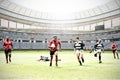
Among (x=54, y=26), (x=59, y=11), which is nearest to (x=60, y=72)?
(x=54, y=26)

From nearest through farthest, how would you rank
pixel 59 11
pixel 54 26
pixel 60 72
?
pixel 60 72, pixel 54 26, pixel 59 11

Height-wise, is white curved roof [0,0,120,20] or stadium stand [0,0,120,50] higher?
white curved roof [0,0,120,20]

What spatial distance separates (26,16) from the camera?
63.5 meters

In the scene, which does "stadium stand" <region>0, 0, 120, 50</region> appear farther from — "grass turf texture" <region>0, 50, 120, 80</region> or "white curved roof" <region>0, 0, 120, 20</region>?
"grass turf texture" <region>0, 50, 120, 80</region>

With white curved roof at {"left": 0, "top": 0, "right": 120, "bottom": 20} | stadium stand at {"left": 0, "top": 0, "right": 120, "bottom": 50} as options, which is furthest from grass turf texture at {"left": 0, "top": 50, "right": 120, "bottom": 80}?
white curved roof at {"left": 0, "top": 0, "right": 120, "bottom": 20}

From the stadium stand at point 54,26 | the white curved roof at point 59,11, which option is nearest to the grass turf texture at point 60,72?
the stadium stand at point 54,26

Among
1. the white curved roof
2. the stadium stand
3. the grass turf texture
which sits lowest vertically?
the grass turf texture

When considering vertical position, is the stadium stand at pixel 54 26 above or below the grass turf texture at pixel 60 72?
above

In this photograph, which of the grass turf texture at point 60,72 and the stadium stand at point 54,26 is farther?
the stadium stand at point 54,26

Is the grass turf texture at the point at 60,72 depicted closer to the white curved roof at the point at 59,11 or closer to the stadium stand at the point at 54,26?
the stadium stand at the point at 54,26

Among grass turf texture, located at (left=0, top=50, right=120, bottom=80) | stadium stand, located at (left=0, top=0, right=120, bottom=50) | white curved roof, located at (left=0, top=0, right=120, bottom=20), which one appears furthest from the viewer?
white curved roof, located at (left=0, top=0, right=120, bottom=20)

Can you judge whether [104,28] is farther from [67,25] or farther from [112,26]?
[67,25]

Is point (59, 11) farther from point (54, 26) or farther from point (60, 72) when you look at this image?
point (60, 72)

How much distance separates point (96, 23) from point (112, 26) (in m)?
7.50
